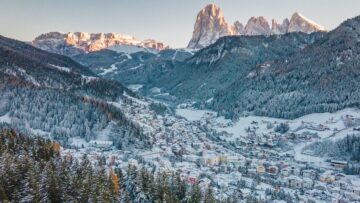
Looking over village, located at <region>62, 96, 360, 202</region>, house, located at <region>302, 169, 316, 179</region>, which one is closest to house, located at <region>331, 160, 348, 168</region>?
village, located at <region>62, 96, 360, 202</region>

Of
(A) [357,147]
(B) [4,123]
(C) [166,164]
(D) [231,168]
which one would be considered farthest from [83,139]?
(A) [357,147]

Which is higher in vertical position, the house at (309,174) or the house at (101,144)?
the house at (101,144)

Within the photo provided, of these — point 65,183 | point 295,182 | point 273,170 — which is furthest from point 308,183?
point 65,183

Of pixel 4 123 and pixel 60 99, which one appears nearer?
pixel 4 123

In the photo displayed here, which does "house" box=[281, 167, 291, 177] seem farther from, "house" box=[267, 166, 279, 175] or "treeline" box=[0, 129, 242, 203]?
"treeline" box=[0, 129, 242, 203]

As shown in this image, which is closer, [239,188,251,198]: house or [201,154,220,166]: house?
[239,188,251,198]: house

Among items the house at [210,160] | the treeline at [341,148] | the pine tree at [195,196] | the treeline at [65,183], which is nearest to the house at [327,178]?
the treeline at [341,148]

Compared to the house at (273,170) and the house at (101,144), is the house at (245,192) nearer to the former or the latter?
the house at (273,170)

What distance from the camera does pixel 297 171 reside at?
146375 millimetres

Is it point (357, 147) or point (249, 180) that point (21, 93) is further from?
point (357, 147)

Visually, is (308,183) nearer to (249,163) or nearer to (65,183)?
(249,163)

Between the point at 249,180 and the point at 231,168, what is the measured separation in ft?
44.6

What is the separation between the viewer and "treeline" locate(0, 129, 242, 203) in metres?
66.7

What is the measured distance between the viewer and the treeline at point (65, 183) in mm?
66688
